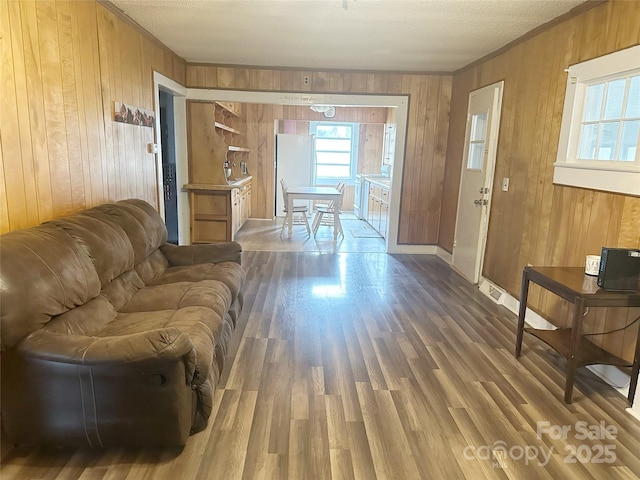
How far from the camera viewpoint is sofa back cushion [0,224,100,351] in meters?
1.64

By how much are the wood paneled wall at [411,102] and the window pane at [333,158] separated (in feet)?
13.1

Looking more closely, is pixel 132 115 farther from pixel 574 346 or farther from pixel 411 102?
pixel 574 346

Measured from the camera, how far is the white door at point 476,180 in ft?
14.1

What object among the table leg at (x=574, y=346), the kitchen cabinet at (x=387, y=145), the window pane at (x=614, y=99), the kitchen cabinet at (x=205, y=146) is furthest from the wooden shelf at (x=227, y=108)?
the table leg at (x=574, y=346)

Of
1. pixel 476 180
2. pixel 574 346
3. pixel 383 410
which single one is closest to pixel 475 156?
pixel 476 180

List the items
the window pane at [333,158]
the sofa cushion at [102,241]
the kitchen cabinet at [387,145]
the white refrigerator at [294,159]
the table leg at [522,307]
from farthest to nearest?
the window pane at [333,158] → the kitchen cabinet at [387,145] → the white refrigerator at [294,159] → the table leg at [522,307] → the sofa cushion at [102,241]

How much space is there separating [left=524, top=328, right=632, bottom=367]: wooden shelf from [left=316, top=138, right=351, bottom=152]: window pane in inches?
289

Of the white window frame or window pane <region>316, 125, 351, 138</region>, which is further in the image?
window pane <region>316, 125, 351, 138</region>

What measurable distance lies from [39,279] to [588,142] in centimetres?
347

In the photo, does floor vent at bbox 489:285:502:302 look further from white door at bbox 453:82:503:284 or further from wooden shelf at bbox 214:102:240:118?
wooden shelf at bbox 214:102:240:118

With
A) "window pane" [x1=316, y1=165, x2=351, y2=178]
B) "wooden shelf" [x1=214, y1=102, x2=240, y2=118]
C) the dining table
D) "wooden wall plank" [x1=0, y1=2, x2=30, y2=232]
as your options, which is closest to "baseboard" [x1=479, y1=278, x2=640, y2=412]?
the dining table

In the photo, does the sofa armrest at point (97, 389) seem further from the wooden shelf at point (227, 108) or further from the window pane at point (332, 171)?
the window pane at point (332, 171)

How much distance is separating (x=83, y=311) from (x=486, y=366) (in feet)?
8.19

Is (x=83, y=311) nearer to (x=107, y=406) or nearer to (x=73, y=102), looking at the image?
(x=107, y=406)
